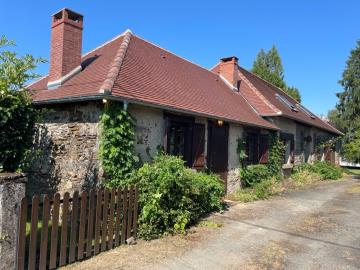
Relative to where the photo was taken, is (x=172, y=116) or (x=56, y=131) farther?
(x=172, y=116)

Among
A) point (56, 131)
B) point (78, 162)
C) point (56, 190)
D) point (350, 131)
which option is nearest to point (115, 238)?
point (78, 162)

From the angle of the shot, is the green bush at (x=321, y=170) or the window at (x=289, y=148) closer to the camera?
the window at (x=289, y=148)

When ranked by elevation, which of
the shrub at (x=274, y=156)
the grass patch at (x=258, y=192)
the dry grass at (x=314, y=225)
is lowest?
the dry grass at (x=314, y=225)

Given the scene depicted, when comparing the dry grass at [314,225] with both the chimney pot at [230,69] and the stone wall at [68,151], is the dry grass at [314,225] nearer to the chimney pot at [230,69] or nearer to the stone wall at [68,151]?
the stone wall at [68,151]

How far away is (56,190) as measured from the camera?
843 cm

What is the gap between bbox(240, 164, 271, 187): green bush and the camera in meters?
13.0

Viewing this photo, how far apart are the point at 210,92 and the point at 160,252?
27.0ft

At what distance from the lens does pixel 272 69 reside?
36.2 metres

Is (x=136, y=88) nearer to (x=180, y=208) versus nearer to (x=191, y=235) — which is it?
(x=180, y=208)

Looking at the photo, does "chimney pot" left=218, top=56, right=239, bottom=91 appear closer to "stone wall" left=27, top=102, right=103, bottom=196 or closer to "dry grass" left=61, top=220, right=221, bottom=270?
"stone wall" left=27, top=102, right=103, bottom=196

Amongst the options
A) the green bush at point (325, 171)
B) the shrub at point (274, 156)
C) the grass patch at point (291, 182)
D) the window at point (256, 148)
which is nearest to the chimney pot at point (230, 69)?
the shrub at point (274, 156)

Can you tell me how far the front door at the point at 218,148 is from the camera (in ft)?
35.8

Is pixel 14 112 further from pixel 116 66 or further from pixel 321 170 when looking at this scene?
pixel 321 170

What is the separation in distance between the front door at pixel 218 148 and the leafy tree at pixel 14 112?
19.8 ft
